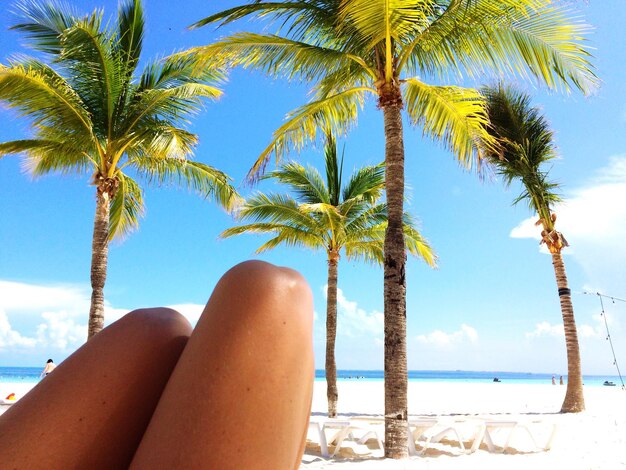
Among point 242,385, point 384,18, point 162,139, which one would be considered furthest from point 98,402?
point 162,139

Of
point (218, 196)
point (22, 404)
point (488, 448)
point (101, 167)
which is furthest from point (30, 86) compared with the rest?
point (22, 404)

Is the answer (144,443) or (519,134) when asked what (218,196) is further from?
(144,443)

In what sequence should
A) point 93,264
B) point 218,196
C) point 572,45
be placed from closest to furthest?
point 572,45 < point 93,264 < point 218,196

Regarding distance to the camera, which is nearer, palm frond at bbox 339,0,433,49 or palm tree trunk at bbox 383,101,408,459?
palm frond at bbox 339,0,433,49

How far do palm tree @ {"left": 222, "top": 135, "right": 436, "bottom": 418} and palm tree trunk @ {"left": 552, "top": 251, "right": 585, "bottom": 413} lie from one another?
3.67 m

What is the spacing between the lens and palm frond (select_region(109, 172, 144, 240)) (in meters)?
14.4

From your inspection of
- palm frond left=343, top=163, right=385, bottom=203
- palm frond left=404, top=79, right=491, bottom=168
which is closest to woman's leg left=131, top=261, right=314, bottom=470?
palm frond left=404, top=79, right=491, bottom=168

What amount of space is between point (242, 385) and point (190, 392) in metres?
0.07

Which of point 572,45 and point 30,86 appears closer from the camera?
point 572,45

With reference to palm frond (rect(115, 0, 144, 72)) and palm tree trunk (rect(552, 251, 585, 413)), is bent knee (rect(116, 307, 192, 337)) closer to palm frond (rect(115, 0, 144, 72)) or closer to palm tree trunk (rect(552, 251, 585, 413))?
palm frond (rect(115, 0, 144, 72))

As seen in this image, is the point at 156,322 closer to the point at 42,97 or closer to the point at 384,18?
the point at 384,18

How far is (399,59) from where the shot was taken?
9.21m

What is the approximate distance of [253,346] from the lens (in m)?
0.78

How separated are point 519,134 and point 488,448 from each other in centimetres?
1006
